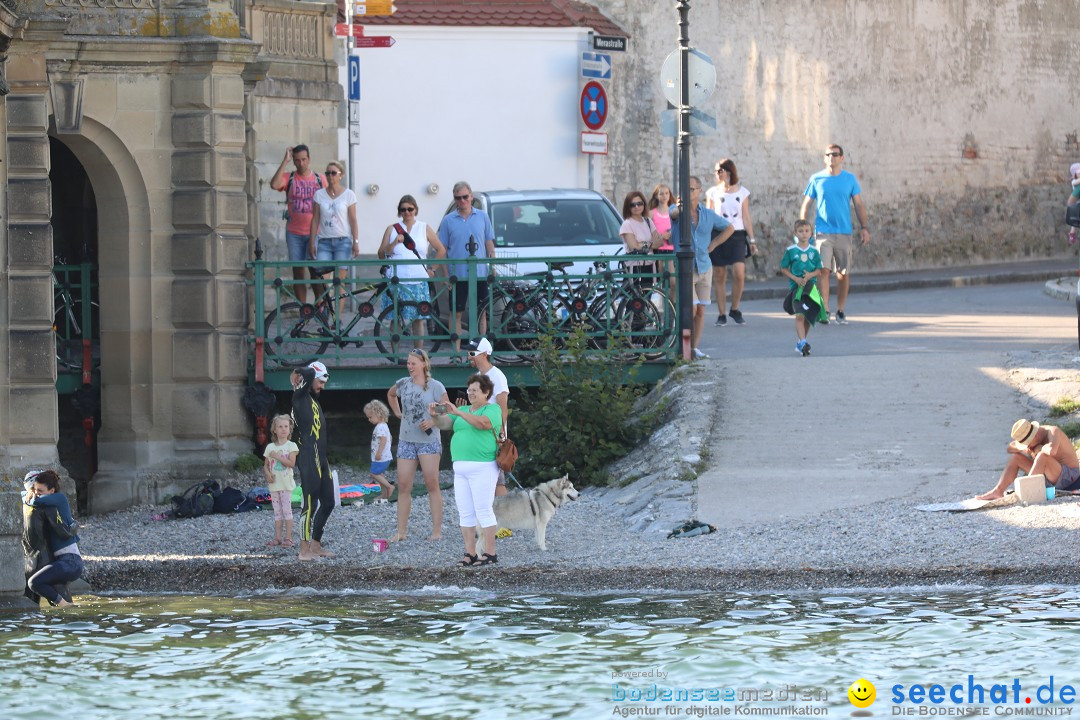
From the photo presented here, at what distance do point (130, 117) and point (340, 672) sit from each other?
8.09 meters

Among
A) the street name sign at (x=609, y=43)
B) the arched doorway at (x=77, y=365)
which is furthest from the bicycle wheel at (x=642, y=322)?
the street name sign at (x=609, y=43)

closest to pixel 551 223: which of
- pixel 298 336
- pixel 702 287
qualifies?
pixel 702 287

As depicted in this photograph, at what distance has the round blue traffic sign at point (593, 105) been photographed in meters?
30.4

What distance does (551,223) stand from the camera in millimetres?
20109

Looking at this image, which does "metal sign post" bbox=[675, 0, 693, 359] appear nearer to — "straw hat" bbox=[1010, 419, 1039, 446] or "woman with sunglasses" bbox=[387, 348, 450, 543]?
"woman with sunglasses" bbox=[387, 348, 450, 543]

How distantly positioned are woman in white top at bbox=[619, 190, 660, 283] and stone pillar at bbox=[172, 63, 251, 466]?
11.8 feet

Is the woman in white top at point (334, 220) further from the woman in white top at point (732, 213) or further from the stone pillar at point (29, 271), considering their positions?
the woman in white top at point (732, 213)

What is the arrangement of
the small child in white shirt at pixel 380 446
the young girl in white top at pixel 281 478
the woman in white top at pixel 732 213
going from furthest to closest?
the woman in white top at pixel 732 213
the small child in white shirt at pixel 380 446
the young girl in white top at pixel 281 478

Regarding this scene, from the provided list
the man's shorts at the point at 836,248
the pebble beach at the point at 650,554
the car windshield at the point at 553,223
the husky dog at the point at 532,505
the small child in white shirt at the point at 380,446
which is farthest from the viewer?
the man's shorts at the point at 836,248

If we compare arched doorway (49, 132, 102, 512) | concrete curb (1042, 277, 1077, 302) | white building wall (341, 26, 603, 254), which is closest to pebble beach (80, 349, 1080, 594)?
arched doorway (49, 132, 102, 512)

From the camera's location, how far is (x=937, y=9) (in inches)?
1344

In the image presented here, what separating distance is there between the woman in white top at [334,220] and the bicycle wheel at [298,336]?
84 cm

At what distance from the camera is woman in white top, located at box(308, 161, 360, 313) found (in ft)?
62.7

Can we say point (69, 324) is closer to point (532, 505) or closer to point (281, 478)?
point (281, 478)
